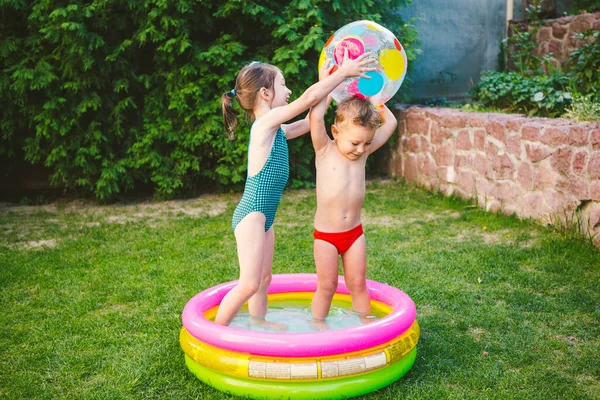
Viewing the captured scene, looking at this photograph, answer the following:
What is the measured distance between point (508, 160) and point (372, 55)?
342 centimetres

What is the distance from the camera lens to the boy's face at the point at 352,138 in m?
3.36

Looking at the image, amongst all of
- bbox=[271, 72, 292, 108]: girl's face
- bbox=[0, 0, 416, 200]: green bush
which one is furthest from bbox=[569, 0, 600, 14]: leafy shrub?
bbox=[271, 72, 292, 108]: girl's face

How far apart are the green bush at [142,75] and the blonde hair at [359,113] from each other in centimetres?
420

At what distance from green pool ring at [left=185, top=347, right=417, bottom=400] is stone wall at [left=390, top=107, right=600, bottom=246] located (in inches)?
120

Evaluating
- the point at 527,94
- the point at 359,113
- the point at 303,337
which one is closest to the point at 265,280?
the point at 303,337

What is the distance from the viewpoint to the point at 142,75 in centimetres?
775

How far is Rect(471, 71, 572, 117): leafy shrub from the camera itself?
667 centimetres

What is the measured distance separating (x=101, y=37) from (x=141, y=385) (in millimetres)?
5085

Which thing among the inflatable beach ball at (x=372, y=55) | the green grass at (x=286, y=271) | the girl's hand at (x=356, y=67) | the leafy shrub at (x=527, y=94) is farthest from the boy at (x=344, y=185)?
the leafy shrub at (x=527, y=94)

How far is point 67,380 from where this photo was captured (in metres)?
3.38

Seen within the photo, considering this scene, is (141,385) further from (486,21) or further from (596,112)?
(486,21)

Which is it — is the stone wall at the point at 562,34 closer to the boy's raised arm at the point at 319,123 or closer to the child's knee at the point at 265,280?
the boy's raised arm at the point at 319,123

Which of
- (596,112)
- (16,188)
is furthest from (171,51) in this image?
(596,112)

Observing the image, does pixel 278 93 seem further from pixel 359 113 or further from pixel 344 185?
pixel 344 185
